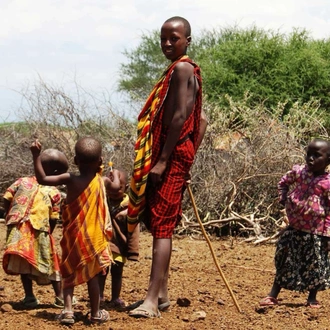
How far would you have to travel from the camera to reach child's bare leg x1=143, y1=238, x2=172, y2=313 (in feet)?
15.8

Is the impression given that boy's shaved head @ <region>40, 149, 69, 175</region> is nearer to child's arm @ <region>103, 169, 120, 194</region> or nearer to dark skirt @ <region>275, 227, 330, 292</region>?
child's arm @ <region>103, 169, 120, 194</region>

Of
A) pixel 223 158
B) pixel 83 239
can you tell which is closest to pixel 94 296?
pixel 83 239

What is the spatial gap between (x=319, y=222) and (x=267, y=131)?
14.2ft

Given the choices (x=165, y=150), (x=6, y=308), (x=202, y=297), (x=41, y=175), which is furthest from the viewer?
(x=202, y=297)

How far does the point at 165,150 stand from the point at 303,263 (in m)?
1.63

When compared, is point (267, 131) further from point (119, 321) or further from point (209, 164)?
point (119, 321)

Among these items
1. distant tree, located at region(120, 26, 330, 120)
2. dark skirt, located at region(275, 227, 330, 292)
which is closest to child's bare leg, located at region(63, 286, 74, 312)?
dark skirt, located at region(275, 227, 330, 292)

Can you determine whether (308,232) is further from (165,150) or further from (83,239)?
(83,239)

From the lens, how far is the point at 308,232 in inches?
223

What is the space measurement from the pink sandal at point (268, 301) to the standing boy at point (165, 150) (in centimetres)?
102

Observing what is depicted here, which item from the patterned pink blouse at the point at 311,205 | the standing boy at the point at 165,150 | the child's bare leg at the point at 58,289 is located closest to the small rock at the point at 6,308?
the child's bare leg at the point at 58,289

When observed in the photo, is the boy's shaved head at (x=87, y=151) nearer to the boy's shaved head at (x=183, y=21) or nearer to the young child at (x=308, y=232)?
the boy's shaved head at (x=183, y=21)

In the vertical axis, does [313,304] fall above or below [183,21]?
below

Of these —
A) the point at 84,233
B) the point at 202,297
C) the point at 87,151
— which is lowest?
the point at 202,297
